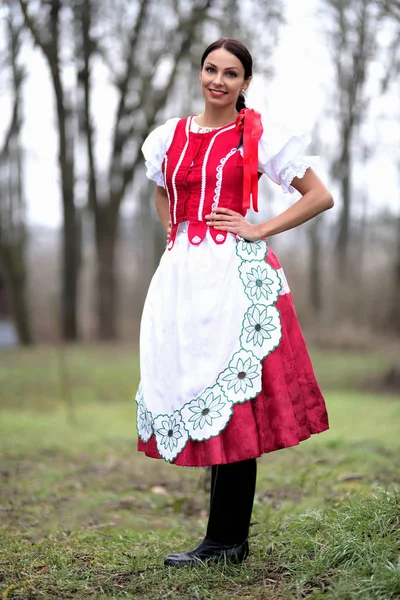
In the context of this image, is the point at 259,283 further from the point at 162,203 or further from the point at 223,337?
the point at 162,203

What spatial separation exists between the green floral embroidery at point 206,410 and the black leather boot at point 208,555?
0.50 metres

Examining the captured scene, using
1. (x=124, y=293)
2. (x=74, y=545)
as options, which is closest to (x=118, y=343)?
(x=124, y=293)

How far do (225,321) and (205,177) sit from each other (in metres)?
0.52

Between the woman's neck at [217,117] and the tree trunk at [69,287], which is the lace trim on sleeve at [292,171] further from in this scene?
the tree trunk at [69,287]

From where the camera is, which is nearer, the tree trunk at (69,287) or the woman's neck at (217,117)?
the woman's neck at (217,117)

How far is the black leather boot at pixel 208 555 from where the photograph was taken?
109 inches

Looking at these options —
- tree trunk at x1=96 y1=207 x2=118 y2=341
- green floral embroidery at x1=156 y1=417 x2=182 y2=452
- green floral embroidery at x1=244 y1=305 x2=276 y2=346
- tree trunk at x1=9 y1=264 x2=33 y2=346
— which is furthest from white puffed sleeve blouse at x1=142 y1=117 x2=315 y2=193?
tree trunk at x1=9 y1=264 x2=33 y2=346

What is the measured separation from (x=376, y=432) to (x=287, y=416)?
14.1 feet

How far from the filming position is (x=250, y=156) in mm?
2725

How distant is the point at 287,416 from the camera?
2611mm

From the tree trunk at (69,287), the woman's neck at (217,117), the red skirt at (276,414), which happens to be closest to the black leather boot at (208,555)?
the red skirt at (276,414)

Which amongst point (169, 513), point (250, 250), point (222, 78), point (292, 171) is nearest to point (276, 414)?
point (250, 250)

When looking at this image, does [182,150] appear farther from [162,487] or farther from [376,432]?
[376,432]

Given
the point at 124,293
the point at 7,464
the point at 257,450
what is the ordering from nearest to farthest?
1. the point at 257,450
2. the point at 7,464
3. the point at 124,293
